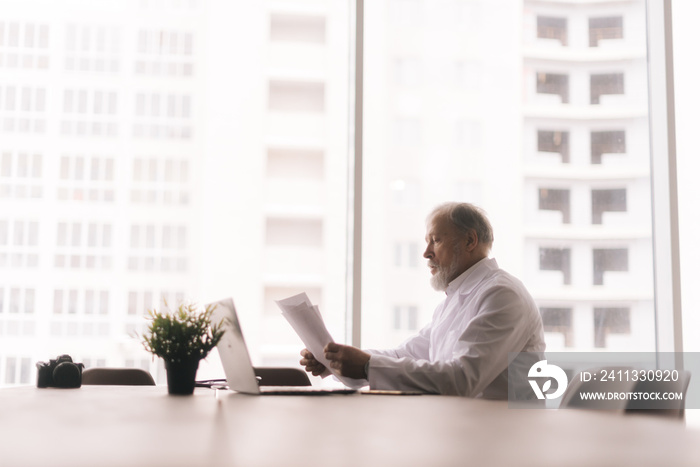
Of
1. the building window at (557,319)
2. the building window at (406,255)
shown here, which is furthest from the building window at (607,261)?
the building window at (406,255)

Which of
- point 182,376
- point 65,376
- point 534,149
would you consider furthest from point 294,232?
point 182,376

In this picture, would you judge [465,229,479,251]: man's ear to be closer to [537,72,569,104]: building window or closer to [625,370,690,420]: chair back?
[625,370,690,420]: chair back

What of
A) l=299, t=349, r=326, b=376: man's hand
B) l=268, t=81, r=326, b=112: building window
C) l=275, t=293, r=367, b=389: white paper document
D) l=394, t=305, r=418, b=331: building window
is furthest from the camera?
l=268, t=81, r=326, b=112: building window

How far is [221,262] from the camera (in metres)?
4.43

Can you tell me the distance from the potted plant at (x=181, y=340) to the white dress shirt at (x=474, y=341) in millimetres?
524

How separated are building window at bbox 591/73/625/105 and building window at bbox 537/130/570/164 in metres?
0.35

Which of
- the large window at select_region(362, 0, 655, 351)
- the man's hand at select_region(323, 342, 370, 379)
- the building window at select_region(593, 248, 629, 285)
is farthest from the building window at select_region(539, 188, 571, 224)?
the man's hand at select_region(323, 342, 370, 379)

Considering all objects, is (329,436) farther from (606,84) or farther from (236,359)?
(606,84)

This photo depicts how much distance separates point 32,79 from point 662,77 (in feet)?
13.7

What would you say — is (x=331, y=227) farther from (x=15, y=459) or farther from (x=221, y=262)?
(x=15, y=459)

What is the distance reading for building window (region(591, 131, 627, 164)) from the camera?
470 cm

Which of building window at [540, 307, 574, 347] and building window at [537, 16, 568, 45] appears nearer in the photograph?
building window at [540, 307, 574, 347]

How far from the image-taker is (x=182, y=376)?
1.88m

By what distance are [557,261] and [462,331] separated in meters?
2.42
